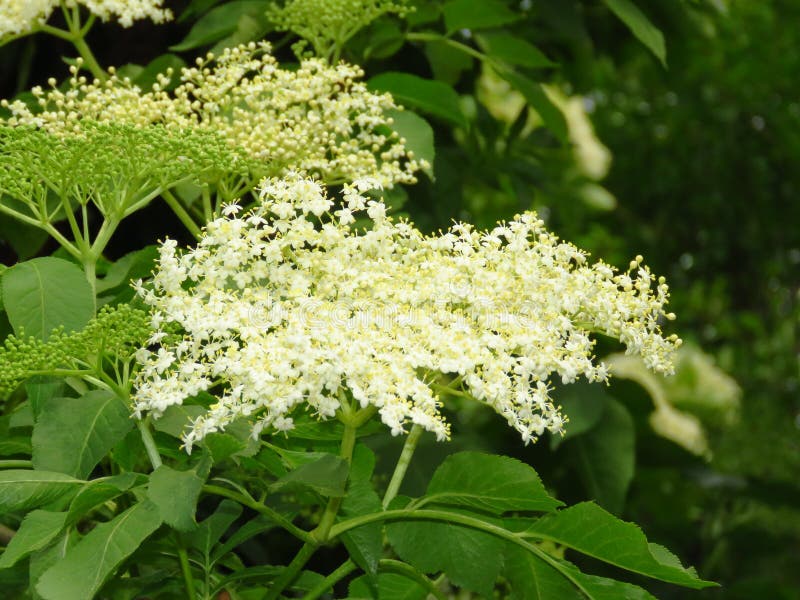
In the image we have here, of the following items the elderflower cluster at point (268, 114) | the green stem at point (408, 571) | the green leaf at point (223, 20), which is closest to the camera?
the green stem at point (408, 571)

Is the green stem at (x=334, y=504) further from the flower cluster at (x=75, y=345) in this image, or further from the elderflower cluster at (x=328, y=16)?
the elderflower cluster at (x=328, y=16)

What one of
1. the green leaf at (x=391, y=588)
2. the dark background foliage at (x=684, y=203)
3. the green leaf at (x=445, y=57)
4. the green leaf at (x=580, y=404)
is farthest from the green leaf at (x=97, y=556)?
the green leaf at (x=445, y=57)

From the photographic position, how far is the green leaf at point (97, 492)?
1354mm

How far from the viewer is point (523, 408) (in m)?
1.42

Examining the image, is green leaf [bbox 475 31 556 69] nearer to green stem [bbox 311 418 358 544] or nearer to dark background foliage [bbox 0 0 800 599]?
dark background foliage [bbox 0 0 800 599]

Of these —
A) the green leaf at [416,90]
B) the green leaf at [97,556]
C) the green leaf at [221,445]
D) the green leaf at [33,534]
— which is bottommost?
the green leaf at [33,534]

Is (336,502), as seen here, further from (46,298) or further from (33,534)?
(46,298)

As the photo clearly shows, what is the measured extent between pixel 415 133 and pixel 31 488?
3.28 ft

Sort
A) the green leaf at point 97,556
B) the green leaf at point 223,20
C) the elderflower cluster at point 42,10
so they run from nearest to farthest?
the green leaf at point 97,556 < the elderflower cluster at point 42,10 < the green leaf at point 223,20

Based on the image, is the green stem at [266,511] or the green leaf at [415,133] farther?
the green leaf at [415,133]

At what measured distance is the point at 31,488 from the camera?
140 centimetres

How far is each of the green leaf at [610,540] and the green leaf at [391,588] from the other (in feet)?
0.69

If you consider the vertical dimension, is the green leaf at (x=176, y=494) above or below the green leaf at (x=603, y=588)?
above

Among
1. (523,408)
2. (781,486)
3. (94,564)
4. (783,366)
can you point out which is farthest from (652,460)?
(783,366)
